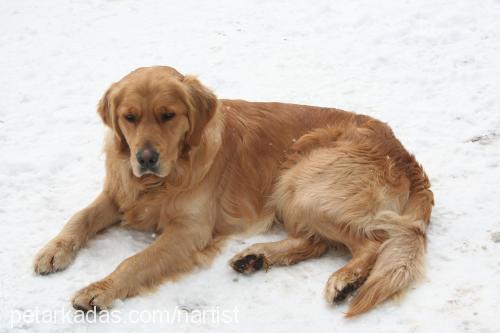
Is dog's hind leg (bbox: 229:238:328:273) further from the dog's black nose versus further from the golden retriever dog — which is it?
the dog's black nose

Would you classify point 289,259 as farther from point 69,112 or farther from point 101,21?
point 101,21

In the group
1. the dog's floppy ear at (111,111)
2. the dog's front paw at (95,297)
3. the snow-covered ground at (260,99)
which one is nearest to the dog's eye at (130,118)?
the dog's floppy ear at (111,111)

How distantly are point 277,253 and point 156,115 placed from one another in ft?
4.32

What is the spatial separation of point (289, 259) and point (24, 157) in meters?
2.72

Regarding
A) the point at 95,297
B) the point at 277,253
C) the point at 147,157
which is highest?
the point at 147,157

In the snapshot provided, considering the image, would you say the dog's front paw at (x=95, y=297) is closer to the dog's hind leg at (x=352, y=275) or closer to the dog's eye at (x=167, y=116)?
the dog's eye at (x=167, y=116)

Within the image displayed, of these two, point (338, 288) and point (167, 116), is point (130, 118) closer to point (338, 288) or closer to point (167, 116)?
point (167, 116)

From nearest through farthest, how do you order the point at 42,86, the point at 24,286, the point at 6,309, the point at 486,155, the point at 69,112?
the point at 6,309, the point at 24,286, the point at 486,155, the point at 69,112, the point at 42,86

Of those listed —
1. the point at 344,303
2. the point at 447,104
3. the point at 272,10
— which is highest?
the point at 272,10

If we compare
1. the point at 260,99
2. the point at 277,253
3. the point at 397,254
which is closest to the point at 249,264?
the point at 277,253

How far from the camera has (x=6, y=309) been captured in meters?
Answer: 3.54

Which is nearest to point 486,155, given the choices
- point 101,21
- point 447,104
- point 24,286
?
point 447,104

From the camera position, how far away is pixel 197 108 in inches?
169

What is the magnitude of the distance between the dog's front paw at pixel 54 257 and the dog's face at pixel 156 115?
693 mm
